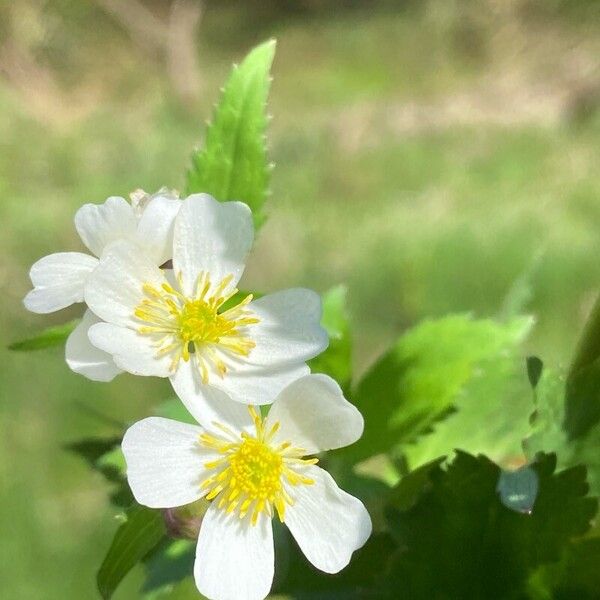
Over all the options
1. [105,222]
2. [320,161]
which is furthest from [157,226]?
[320,161]

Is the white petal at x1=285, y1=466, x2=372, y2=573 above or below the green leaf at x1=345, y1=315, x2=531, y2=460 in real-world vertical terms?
below

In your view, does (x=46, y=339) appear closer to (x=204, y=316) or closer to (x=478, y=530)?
(x=204, y=316)

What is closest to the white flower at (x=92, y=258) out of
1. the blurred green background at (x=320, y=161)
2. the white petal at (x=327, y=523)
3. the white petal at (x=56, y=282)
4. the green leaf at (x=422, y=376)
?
the white petal at (x=56, y=282)

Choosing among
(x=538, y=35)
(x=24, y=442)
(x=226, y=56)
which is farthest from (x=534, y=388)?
(x=538, y=35)

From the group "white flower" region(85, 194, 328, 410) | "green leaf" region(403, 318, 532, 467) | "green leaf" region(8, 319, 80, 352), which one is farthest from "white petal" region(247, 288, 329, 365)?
"green leaf" region(403, 318, 532, 467)

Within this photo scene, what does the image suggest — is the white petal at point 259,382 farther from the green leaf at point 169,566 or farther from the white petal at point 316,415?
the green leaf at point 169,566

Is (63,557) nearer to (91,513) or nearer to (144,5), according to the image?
(91,513)

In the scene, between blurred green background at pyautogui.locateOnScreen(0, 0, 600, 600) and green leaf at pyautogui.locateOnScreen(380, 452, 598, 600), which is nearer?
green leaf at pyautogui.locateOnScreen(380, 452, 598, 600)

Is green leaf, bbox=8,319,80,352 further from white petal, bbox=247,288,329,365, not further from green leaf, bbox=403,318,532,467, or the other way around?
green leaf, bbox=403,318,532,467
